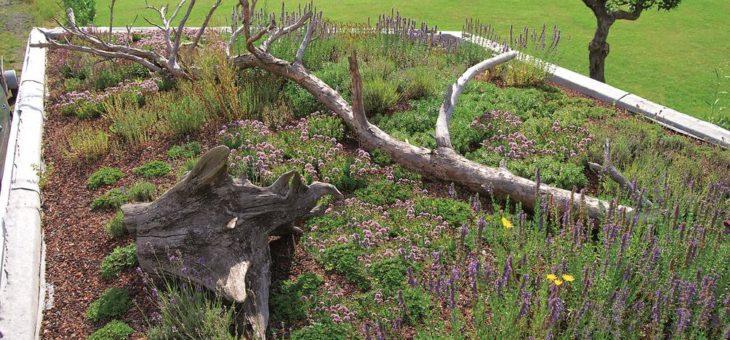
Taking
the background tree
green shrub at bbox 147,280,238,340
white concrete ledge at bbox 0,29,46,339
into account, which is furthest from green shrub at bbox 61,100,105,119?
the background tree

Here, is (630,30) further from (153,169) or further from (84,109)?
(84,109)

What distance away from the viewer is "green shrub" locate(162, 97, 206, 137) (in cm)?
743

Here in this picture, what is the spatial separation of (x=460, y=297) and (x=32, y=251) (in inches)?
139

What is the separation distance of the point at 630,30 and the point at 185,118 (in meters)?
8.98

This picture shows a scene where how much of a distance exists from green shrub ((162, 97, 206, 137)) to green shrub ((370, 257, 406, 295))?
337 cm

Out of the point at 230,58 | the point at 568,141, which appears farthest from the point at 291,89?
the point at 568,141

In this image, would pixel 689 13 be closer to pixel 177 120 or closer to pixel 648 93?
pixel 648 93

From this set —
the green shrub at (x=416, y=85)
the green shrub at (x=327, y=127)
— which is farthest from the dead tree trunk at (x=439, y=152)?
the green shrub at (x=416, y=85)

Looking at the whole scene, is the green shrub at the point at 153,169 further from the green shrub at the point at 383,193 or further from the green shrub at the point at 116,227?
the green shrub at the point at 383,193

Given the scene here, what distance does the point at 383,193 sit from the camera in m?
6.29

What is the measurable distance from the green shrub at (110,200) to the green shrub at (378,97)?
3064 millimetres

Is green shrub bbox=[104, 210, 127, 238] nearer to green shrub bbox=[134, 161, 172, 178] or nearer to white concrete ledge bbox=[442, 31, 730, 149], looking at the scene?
green shrub bbox=[134, 161, 172, 178]

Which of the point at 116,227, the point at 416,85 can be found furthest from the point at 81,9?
the point at 116,227

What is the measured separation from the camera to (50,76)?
1007 cm
